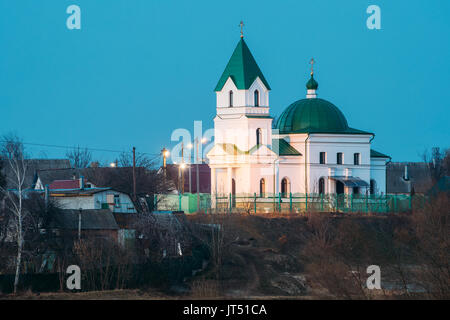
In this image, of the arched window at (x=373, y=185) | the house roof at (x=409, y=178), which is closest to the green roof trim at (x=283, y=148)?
the arched window at (x=373, y=185)

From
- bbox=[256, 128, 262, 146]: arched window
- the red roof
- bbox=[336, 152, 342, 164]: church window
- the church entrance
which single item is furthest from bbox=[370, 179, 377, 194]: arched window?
the red roof

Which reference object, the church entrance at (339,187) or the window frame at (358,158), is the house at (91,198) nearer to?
the church entrance at (339,187)

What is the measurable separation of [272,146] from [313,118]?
3447 mm

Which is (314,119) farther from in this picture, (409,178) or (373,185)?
(409,178)

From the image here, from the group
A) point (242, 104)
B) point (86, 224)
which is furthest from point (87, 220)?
point (242, 104)

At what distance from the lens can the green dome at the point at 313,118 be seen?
5434 cm

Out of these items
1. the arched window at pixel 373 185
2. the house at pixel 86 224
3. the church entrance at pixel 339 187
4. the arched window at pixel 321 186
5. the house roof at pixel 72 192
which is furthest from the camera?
the arched window at pixel 373 185

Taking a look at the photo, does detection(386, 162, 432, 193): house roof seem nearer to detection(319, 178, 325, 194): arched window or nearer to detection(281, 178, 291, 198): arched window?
detection(319, 178, 325, 194): arched window

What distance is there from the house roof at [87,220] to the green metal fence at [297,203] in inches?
413

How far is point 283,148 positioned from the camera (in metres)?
53.5
